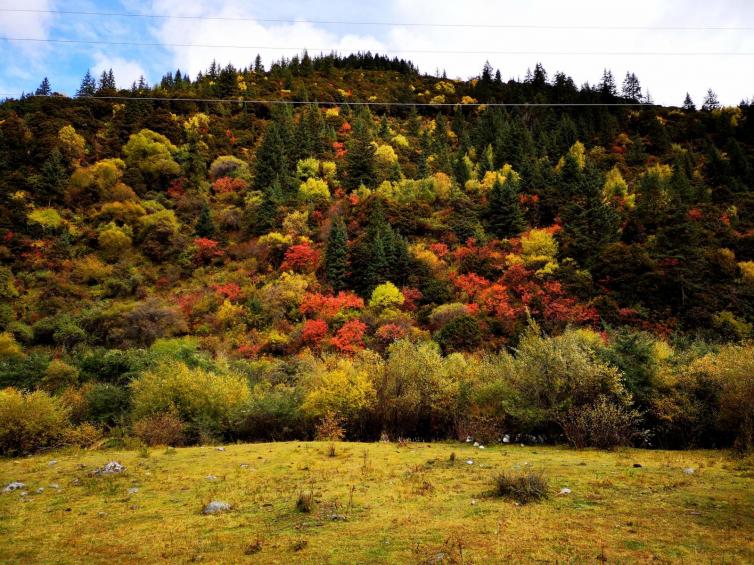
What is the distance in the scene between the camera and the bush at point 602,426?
16.1 m

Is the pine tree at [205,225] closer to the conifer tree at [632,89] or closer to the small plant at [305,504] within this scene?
the small plant at [305,504]

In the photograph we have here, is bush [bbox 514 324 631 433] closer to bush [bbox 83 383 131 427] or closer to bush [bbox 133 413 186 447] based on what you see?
bush [bbox 133 413 186 447]

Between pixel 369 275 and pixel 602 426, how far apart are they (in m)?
28.2

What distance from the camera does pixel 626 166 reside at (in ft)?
211

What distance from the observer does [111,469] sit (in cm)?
1338

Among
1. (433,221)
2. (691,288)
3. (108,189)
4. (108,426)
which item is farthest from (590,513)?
(108,189)

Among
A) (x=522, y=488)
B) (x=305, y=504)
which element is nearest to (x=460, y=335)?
(x=522, y=488)

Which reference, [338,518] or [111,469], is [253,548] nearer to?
[338,518]

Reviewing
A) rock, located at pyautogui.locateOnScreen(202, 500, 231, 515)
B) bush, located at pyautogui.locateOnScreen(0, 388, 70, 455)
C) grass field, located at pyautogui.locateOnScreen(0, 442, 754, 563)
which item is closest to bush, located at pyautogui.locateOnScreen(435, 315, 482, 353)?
grass field, located at pyautogui.locateOnScreen(0, 442, 754, 563)

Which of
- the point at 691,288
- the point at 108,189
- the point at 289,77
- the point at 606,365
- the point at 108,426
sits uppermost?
the point at 289,77

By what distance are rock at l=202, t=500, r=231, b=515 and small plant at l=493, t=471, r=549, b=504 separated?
5.78 metres

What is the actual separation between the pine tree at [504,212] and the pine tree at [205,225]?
30364 mm

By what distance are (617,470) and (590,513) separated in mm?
4151

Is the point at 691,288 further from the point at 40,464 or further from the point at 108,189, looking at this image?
the point at 108,189
